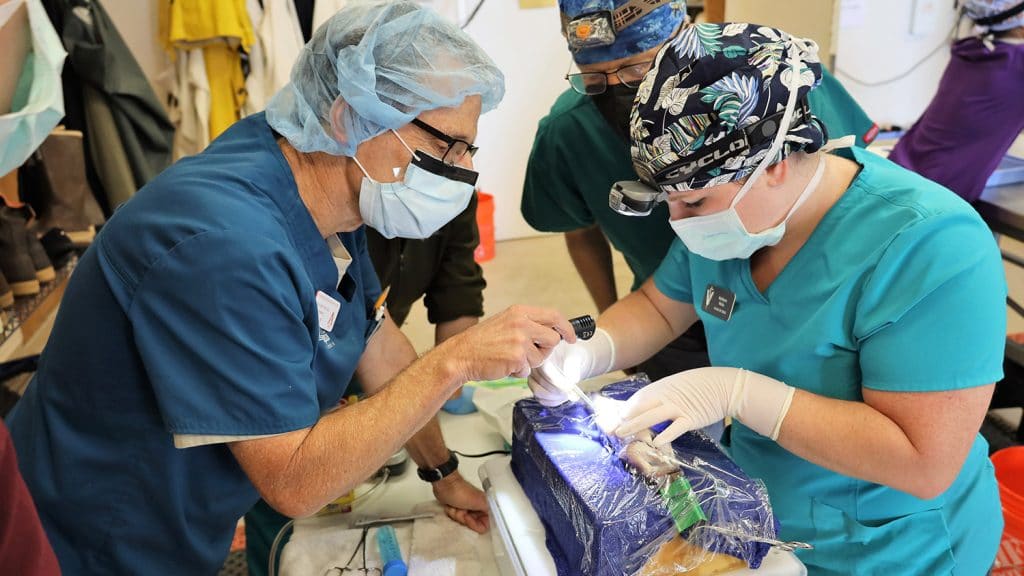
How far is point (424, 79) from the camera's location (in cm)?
120

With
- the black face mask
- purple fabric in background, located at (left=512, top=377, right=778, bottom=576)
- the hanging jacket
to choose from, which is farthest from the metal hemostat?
the hanging jacket

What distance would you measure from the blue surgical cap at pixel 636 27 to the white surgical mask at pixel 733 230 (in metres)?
0.50

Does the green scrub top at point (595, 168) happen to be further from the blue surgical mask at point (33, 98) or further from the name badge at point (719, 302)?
the blue surgical mask at point (33, 98)

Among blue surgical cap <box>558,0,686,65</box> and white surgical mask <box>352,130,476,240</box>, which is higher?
blue surgical cap <box>558,0,686,65</box>

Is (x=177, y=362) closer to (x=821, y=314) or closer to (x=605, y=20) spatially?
(x=821, y=314)

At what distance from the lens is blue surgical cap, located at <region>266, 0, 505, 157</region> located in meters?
1.18

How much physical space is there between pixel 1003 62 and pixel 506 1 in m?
2.66

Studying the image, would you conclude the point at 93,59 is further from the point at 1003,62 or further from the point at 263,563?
the point at 1003,62

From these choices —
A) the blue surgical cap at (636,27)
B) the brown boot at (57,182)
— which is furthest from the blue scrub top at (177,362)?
the brown boot at (57,182)

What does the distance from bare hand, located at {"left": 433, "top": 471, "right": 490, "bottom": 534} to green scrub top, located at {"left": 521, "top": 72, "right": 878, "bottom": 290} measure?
79cm

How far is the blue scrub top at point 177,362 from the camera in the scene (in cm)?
98

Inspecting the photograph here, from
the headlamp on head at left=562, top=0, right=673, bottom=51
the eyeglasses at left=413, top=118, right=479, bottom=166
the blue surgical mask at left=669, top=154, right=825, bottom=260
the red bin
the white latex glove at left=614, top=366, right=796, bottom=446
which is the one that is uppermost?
the headlamp on head at left=562, top=0, right=673, bottom=51

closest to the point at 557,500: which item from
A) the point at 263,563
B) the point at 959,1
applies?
the point at 263,563

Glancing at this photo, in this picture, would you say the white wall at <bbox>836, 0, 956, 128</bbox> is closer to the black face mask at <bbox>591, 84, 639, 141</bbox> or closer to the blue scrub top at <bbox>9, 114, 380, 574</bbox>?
the black face mask at <bbox>591, 84, 639, 141</bbox>
